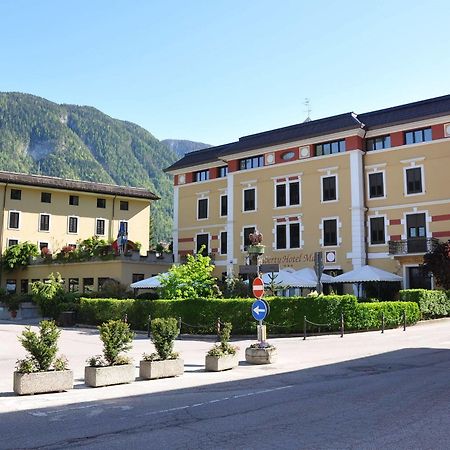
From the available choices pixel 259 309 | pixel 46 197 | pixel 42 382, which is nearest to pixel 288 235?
pixel 46 197

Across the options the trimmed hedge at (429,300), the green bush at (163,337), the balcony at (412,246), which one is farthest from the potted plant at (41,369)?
the balcony at (412,246)

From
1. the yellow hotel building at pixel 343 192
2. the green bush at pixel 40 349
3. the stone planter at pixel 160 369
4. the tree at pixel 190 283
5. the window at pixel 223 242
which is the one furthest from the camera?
the window at pixel 223 242

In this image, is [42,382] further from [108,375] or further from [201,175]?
[201,175]

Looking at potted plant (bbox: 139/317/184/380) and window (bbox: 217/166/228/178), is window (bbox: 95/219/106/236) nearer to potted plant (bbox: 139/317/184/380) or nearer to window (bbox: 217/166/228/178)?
window (bbox: 217/166/228/178)

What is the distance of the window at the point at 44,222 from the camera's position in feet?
162

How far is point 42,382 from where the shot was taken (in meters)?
10.6

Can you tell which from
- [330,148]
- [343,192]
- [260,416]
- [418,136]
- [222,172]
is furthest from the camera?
[222,172]

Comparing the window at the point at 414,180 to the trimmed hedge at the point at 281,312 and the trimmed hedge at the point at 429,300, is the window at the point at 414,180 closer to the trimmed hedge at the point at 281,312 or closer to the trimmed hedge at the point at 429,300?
the trimmed hedge at the point at 429,300

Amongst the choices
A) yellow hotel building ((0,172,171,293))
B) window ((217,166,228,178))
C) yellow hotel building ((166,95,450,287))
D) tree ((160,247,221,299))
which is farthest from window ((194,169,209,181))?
tree ((160,247,221,299))

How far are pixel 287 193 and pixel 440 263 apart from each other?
511 inches

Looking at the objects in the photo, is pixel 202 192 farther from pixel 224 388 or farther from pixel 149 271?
pixel 224 388

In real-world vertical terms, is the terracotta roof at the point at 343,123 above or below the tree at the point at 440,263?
above

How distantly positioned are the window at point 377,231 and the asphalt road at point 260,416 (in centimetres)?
2384

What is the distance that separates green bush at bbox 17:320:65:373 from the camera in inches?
418
